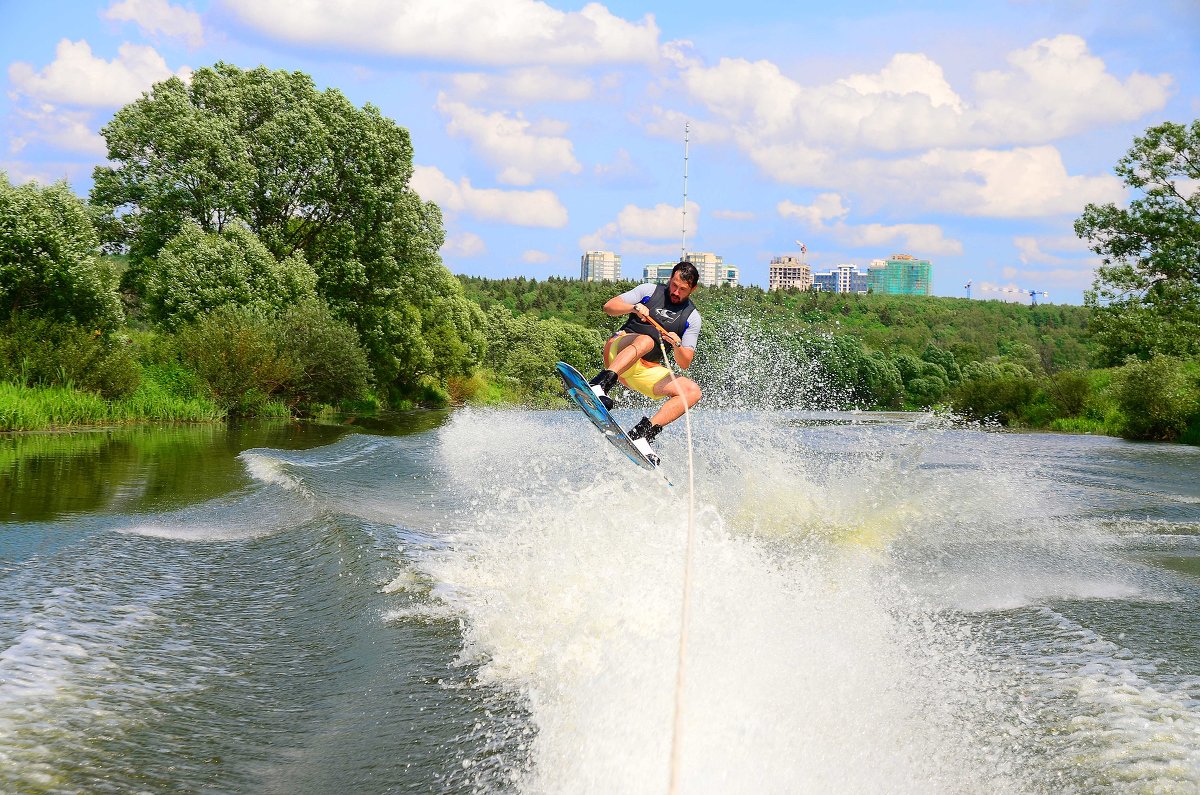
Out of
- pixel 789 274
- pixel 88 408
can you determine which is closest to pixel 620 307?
pixel 88 408

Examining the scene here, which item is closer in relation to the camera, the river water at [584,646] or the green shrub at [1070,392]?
the river water at [584,646]

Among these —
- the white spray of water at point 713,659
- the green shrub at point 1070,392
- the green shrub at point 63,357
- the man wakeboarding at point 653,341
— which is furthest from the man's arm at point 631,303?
the green shrub at point 1070,392

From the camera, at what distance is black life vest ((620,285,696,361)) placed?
338 inches

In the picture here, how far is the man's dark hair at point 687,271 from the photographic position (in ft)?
27.7

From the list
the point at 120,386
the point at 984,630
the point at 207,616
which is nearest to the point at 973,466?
the point at 984,630

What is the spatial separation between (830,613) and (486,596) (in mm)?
2517

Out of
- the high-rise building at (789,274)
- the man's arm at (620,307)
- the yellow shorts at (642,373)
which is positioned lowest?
the yellow shorts at (642,373)

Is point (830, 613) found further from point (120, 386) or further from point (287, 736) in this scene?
point (120, 386)

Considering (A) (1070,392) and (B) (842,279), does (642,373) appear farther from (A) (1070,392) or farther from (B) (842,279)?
(B) (842,279)

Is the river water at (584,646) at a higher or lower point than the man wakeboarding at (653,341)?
lower

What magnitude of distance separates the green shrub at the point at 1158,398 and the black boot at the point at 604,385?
26.9 m

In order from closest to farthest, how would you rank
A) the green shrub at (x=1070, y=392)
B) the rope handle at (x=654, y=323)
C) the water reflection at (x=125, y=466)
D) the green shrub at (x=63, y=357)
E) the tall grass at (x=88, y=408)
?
the rope handle at (x=654, y=323)
the water reflection at (x=125, y=466)
the tall grass at (x=88, y=408)
the green shrub at (x=63, y=357)
the green shrub at (x=1070, y=392)

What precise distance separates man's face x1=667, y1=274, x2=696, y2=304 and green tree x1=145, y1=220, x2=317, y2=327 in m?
24.4

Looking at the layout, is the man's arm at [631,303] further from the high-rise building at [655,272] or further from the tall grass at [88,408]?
the tall grass at [88,408]
